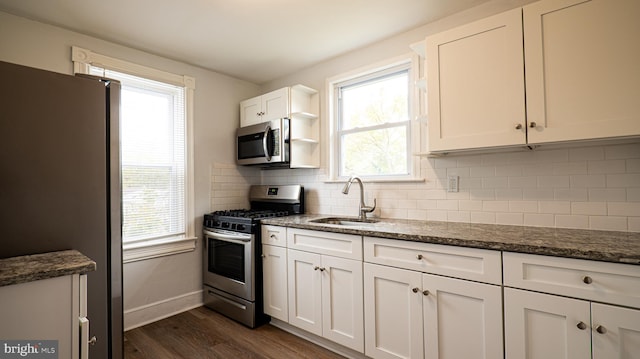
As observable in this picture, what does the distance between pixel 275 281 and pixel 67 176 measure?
1633 mm

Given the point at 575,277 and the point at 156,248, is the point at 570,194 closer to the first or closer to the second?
the point at 575,277

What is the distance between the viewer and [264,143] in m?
3.06

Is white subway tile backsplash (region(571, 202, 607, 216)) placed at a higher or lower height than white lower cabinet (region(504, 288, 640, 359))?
higher

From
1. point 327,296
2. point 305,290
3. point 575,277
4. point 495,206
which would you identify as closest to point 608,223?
point 495,206

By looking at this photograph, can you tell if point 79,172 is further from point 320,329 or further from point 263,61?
point 263,61

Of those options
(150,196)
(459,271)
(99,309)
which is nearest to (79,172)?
(99,309)

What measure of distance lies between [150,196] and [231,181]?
854 millimetres

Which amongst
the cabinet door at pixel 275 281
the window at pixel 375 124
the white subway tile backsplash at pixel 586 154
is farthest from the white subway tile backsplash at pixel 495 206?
the cabinet door at pixel 275 281

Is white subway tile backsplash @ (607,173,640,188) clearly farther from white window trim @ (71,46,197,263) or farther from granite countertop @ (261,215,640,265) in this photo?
white window trim @ (71,46,197,263)

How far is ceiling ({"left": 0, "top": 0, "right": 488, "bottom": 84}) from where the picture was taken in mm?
2123

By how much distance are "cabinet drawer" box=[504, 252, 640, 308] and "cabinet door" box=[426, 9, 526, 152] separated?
2.26ft

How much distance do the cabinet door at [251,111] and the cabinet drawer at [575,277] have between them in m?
2.61

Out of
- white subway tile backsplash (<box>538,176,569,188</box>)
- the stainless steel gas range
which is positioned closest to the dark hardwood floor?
the stainless steel gas range

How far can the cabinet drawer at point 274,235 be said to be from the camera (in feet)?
8.22
